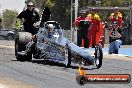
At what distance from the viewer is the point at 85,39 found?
78.4 ft

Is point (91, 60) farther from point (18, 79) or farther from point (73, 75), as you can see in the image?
point (18, 79)

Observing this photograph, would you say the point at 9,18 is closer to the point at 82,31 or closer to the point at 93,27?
the point at 82,31

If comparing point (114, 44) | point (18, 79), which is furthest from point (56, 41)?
point (114, 44)

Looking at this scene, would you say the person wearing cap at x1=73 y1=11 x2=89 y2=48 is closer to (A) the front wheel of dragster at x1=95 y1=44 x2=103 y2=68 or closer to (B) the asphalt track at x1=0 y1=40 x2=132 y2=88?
(B) the asphalt track at x1=0 y1=40 x2=132 y2=88

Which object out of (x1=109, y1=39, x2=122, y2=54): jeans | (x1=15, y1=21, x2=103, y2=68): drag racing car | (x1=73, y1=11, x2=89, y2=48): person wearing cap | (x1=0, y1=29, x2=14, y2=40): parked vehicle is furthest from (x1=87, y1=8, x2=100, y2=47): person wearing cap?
(x1=0, y1=29, x2=14, y2=40): parked vehicle

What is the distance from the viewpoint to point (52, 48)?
515 inches

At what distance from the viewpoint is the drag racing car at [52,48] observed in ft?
39.2

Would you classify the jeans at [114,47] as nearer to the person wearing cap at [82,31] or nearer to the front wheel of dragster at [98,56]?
the person wearing cap at [82,31]

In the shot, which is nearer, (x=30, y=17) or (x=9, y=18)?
(x=30, y=17)

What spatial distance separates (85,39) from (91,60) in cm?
1206

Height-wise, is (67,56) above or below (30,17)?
below

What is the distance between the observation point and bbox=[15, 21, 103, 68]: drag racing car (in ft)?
39.2

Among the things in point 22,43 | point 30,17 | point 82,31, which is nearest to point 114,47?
point 82,31

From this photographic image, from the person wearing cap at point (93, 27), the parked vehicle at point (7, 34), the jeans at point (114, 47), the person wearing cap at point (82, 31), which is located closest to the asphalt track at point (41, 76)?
the jeans at point (114, 47)
